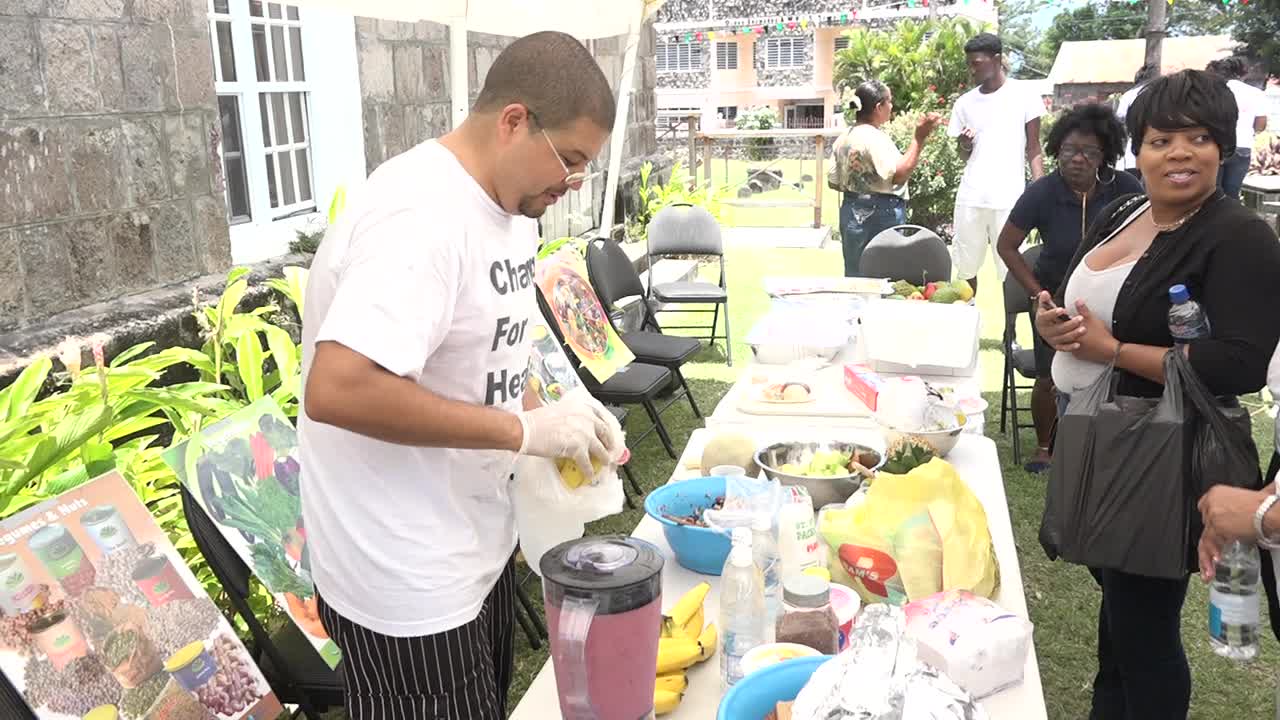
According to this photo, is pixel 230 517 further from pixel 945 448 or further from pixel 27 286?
pixel 945 448

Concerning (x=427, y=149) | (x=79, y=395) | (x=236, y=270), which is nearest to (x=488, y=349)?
(x=427, y=149)

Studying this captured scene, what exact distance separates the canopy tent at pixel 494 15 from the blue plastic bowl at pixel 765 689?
2.49m

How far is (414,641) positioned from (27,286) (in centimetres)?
262

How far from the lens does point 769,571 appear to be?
1583mm

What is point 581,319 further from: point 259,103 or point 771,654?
point 771,654

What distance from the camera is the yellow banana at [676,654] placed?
4.91 feet

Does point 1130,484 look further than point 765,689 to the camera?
Yes

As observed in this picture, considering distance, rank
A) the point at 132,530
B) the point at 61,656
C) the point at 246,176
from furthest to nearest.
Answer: the point at 246,176 → the point at 132,530 → the point at 61,656

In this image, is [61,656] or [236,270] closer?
[61,656]

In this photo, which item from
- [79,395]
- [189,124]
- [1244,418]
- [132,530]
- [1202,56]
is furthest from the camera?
[1202,56]

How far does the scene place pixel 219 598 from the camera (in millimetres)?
2883

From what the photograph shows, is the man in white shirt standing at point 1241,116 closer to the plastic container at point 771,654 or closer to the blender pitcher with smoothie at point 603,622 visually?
the plastic container at point 771,654

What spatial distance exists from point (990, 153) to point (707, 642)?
17.8 ft

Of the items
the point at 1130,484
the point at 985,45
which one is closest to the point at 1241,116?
the point at 985,45
